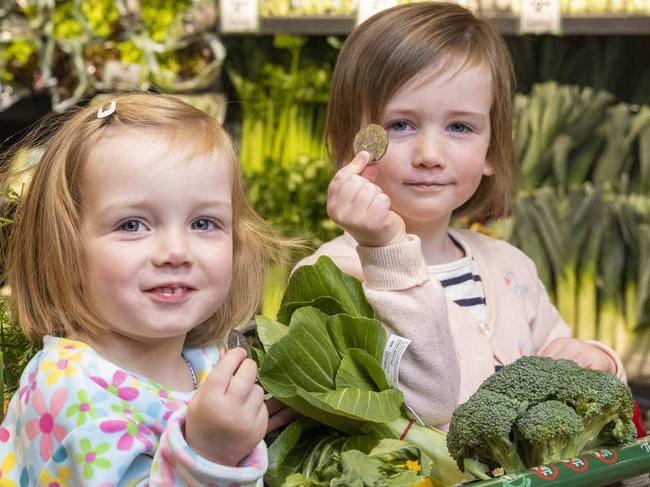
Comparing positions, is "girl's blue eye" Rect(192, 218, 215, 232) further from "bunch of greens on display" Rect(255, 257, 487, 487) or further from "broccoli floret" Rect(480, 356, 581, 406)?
"broccoli floret" Rect(480, 356, 581, 406)

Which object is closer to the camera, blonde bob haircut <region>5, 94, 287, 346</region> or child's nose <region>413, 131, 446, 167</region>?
blonde bob haircut <region>5, 94, 287, 346</region>

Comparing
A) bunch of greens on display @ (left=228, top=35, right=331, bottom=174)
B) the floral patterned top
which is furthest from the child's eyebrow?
bunch of greens on display @ (left=228, top=35, right=331, bottom=174)

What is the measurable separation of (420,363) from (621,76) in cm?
221

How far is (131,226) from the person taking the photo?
159 cm

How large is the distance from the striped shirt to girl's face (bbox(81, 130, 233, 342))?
80cm

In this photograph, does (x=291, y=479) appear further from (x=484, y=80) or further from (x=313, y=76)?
(x=313, y=76)

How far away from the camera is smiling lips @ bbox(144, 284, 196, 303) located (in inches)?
61.8

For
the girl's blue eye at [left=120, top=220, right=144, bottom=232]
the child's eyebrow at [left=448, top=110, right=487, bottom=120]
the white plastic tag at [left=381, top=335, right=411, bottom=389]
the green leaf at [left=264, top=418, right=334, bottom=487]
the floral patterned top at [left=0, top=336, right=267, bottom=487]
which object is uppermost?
the girl's blue eye at [left=120, top=220, right=144, bottom=232]

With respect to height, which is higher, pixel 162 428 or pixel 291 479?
pixel 162 428

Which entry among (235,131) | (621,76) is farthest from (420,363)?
(235,131)

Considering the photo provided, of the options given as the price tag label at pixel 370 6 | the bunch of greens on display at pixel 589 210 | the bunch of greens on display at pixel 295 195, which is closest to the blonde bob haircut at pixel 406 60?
the price tag label at pixel 370 6

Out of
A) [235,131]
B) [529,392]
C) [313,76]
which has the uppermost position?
[529,392]

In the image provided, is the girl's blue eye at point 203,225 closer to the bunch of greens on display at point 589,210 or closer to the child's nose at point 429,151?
the child's nose at point 429,151

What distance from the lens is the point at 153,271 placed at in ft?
5.11
